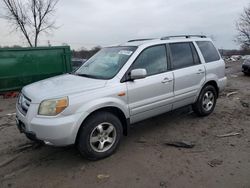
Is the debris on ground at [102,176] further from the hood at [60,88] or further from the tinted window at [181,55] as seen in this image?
the tinted window at [181,55]

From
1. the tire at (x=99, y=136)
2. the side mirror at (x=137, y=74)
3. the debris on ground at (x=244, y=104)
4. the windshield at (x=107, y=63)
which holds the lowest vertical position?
the debris on ground at (x=244, y=104)

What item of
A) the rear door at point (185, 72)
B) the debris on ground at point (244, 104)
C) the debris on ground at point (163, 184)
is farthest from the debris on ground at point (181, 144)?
the debris on ground at point (244, 104)

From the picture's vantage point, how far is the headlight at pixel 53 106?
128 inches

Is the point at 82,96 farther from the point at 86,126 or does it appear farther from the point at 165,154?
the point at 165,154

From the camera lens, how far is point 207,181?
10.1 feet

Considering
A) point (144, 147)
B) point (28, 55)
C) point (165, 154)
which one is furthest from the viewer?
point (28, 55)

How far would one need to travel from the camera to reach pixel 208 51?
549 cm

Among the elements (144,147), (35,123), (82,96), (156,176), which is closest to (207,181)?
(156,176)

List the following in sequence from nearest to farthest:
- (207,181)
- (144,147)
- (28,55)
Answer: (207,181) < (144,147) < (28,55)

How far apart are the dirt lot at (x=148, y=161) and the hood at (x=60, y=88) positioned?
3.50ft

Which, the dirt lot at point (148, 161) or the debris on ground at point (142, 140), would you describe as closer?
the dirt lot at point (148, 161)

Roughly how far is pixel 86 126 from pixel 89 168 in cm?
62

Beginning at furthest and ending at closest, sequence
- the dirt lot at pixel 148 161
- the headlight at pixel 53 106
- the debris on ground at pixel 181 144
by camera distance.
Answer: the debris on ground at pixel 181 144 < the headlight at pixel 53 106 < the dirt lot at pixel 148 161

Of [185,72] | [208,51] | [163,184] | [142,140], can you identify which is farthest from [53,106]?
[208,51]
